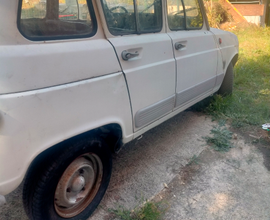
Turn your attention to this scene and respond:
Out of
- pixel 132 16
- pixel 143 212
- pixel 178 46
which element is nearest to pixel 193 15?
pixel 178 46

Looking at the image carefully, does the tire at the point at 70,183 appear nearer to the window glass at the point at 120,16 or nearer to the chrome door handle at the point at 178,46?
the window glass at the point at 120,16

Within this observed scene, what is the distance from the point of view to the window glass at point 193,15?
3180 mm

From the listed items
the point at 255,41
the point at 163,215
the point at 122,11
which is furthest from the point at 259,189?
the point at 255,41

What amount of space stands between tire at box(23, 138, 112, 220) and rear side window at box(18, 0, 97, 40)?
78 centimetres

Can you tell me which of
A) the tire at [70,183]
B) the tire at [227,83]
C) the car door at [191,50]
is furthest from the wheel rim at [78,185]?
the tire at [227,83]

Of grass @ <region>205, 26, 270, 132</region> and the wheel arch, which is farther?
grass @ <region>205, 26, 270, 132</region>

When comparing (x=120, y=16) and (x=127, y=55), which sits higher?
(x=120, y=16)

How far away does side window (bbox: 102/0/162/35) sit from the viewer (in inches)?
83.7

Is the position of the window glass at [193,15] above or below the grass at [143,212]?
above

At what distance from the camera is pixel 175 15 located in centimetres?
293

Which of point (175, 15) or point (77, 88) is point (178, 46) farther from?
point (77, 88)

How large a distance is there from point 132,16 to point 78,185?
5.08 feet

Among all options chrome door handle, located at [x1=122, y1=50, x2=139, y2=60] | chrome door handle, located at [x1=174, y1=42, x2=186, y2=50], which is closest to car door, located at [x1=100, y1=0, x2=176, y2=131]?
chrome door handle, located at [x1=122, y1=50, x2=139, y2=60]

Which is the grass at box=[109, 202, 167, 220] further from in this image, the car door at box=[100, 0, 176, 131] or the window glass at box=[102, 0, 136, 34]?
the window glass at box=[102, 0, 136, 34]
